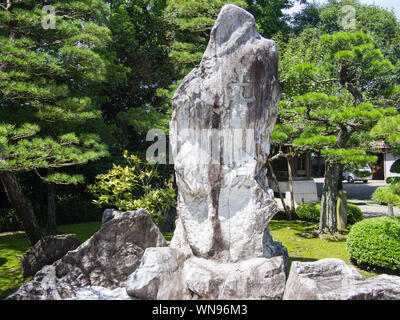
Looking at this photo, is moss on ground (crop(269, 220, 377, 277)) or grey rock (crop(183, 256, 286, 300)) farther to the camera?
moss on ground (crop(269, 220, 377, 277))

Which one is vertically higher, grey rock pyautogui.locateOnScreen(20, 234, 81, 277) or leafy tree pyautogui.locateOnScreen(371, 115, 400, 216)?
leafy tree pyautogui.locateOnScreen(371, 115, 400, 216)

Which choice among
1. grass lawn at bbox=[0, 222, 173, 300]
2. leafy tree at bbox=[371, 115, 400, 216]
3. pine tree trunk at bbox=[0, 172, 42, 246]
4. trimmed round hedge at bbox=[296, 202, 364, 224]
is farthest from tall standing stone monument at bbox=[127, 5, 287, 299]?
trimmed round hedge at bbox=[296, 202, 364, 224]

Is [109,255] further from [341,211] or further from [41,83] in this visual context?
[341,211]

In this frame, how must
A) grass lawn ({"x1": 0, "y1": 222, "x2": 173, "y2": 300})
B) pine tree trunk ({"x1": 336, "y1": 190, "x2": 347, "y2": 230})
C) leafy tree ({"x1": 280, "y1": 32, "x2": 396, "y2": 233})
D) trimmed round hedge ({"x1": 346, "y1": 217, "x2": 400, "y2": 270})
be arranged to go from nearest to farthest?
grass lawn ({"x1": 0, "y1": 222, "x2": 173, "y2": 300}) → trimmed round hedge ({"x1": 346, "y1": 217, "x2": 400, "y2": 270}) → leafy tree ({"x1": 280, "y1": 32, "x2": 396, "y2": 233}) → pine tree trunk ({"x1": 336, "y1": 190, "x2": 347, "y2": 230})

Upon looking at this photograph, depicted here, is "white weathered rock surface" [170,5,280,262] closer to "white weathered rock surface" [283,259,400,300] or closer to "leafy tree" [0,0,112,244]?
"white weathered rock surface" [283,259,400,300]

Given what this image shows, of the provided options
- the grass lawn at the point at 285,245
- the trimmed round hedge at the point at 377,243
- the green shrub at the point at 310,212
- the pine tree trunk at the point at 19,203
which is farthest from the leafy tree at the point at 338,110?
the pine tree trunk at the point at 19,203

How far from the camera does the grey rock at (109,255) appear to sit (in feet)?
14.3

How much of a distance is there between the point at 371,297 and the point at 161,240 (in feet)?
9.05

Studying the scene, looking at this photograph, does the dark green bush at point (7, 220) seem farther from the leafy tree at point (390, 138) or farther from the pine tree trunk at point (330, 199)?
the leafy tree at point (390, 138)

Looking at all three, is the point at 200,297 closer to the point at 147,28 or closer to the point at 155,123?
the point at 155,123

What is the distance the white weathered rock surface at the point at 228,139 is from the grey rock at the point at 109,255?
78cm

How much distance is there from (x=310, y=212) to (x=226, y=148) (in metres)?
6.39

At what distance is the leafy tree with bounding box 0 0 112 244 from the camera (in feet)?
15.9

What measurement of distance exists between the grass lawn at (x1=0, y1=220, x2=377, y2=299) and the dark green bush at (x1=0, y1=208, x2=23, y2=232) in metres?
0.74
